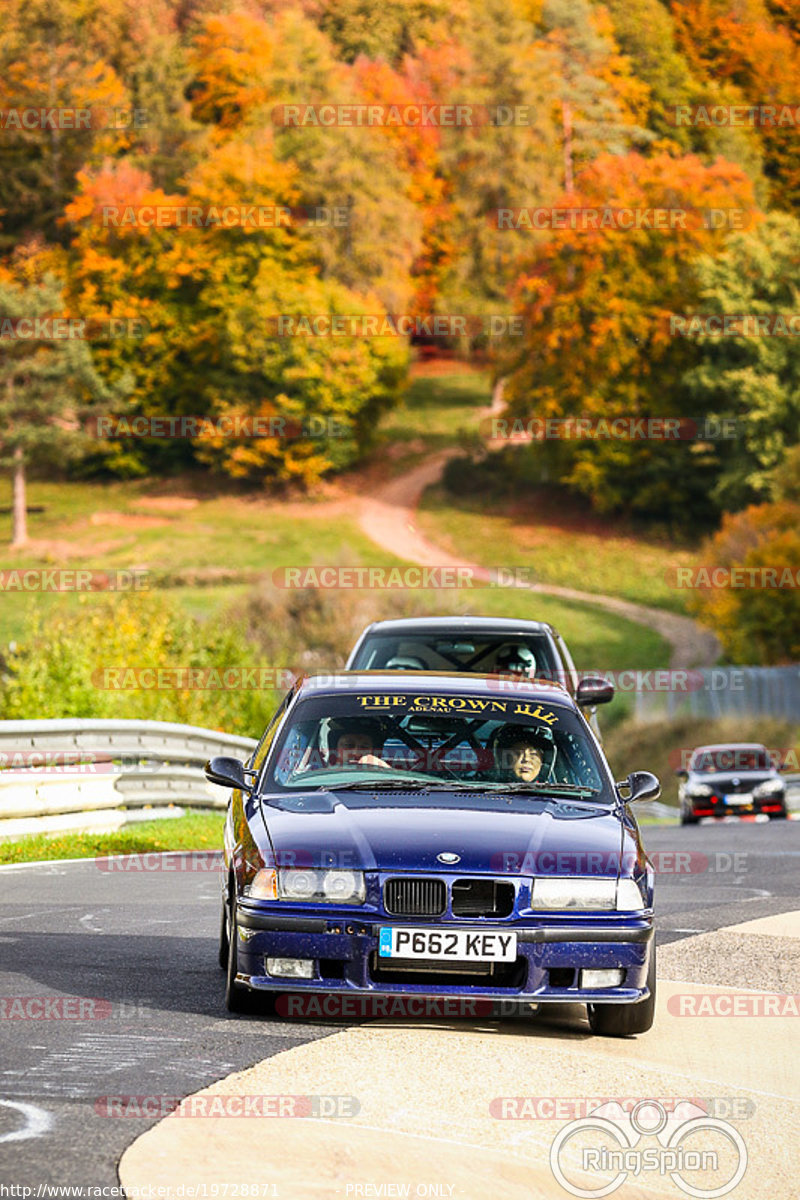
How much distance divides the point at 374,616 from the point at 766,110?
9177 centimetres

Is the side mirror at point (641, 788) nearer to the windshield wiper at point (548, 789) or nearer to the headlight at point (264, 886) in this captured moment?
the windshield wiper at point (548, 789)

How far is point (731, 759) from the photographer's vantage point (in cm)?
3250

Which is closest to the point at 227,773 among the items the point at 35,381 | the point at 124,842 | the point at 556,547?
the point at 124,842

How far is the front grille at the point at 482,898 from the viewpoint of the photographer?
26.3ft

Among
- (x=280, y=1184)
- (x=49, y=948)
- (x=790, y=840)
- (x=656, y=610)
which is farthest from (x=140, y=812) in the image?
(x=656, y=610)

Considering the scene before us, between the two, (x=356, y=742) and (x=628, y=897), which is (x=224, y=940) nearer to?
(x=356, y=742)

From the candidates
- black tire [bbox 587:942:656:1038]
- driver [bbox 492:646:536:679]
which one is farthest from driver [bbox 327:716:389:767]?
driver [bbox 492:646:536:679]

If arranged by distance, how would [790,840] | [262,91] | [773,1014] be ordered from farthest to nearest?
[262,91] → [790,840] → [773,1014]

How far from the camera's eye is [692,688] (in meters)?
51.5

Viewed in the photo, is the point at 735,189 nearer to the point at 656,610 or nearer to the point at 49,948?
the point at 656,610

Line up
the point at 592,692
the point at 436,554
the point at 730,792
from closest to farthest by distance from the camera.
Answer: the point at 592,692 → the point at 730,792 → the point at 436,554

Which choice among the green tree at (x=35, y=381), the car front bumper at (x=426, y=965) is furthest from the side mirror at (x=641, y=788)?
the green tree at (x=35, y=381)

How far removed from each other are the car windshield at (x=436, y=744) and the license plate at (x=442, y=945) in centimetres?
137

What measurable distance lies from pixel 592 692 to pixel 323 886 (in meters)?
7.67
